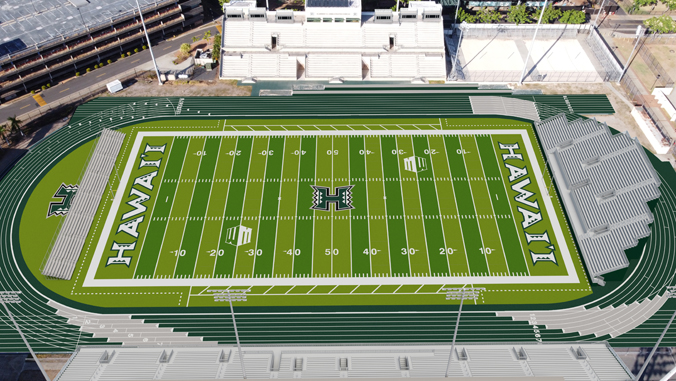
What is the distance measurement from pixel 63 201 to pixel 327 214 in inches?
1016

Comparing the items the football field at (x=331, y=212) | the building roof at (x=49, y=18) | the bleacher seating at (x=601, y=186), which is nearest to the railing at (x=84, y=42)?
the building roof at (x=49, y=18)

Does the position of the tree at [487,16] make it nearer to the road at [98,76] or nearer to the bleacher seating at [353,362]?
the road at [98,76]

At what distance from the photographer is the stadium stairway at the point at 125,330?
124 feet

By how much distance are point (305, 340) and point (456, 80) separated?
125ft

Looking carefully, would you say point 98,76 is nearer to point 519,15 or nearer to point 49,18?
point 49,18

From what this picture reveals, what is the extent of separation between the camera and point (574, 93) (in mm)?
59406

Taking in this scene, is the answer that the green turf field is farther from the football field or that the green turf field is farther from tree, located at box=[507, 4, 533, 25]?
tree, located at box=[507, 4, 533, 25]

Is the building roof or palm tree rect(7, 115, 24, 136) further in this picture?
the building roof

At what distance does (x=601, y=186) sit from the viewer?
1790 inches

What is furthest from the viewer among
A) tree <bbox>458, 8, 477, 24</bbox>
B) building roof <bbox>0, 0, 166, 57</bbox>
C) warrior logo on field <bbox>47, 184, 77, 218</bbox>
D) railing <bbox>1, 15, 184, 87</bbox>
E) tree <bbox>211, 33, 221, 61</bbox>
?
tree <bbox>458, 8, 477, 24</bbox>

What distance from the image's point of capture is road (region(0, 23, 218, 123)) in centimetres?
5812

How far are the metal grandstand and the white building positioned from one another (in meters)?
16.8

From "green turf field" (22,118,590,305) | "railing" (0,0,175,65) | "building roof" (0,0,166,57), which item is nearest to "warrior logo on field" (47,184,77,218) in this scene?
"green turf field" (22,118,590,305)

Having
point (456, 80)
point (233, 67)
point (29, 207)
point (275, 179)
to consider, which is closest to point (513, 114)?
point (456, 80)
